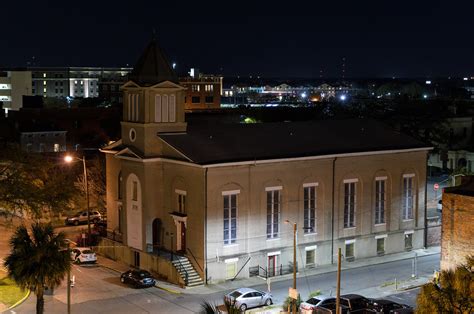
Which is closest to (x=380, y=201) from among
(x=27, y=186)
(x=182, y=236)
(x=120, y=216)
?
(x=182, y=236)

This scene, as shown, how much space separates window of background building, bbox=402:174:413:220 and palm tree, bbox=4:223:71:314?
104 ft

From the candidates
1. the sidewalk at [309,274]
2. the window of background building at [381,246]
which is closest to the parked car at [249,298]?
the sidewalk at [309,274]

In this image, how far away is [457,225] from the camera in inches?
1639

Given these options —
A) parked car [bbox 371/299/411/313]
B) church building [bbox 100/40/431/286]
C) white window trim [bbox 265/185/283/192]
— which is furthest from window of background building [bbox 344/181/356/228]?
parked car [bbox 371/299/411/313]

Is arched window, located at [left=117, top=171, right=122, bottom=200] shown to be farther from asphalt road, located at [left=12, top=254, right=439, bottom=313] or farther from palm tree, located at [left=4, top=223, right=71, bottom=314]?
palm tree, located at [left=4, top=223, right=71, bottom=314]

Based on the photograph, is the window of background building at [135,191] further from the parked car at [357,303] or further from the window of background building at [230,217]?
the parked car at [357,303]

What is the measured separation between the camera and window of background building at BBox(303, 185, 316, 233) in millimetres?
54500

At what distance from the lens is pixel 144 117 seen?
53.2 m

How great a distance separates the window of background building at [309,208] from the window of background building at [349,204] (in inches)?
117

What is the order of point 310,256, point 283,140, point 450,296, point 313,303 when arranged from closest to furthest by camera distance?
point 450,296 → point 313,303 → point 310,256 → point 283,140

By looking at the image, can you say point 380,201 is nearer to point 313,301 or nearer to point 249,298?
Result: point 313,301

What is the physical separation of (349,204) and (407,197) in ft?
19.6

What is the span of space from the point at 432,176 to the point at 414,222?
98.5 feet

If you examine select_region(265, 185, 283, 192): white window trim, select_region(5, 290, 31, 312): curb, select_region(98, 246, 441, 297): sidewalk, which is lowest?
select_region(98, 246, 441, 297): sidewalk
